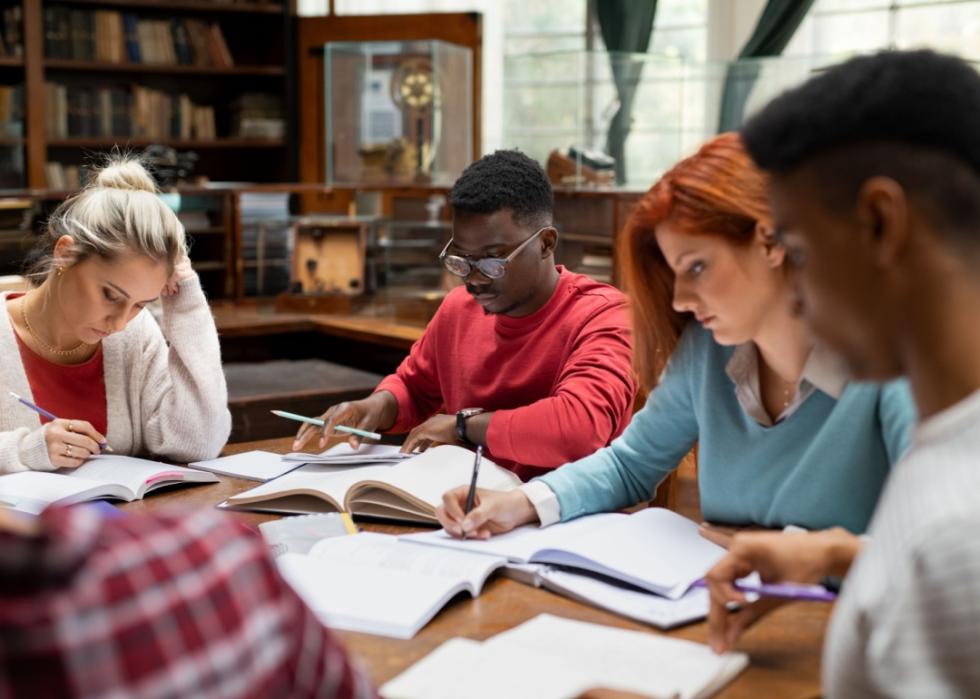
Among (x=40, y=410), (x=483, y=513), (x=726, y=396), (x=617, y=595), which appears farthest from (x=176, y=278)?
(x=617, y=595)

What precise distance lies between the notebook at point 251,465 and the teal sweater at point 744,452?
0.57 meters

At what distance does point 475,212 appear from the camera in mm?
2191

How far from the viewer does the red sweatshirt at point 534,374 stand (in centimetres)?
202

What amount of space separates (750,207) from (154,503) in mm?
1018

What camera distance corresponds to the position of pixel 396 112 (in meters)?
5.36

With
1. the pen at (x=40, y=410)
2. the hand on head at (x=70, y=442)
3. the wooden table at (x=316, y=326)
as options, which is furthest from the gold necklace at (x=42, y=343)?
the wooden table at (x=316, y=326)

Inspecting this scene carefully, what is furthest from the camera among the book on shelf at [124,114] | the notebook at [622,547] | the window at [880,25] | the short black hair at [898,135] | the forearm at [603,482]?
the book on shelf at [124,114]

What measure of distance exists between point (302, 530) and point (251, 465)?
51cm

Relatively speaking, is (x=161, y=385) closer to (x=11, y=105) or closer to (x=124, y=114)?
(x=11, y=105)

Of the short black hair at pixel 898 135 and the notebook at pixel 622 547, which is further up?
the short black hair at pixel 898 135

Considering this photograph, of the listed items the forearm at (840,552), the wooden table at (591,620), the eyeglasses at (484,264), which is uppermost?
the eyeglasses at (484,264)

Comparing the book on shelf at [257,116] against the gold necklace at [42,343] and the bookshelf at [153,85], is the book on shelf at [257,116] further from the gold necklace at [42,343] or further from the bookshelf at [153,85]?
the gold necklace at [42,343]

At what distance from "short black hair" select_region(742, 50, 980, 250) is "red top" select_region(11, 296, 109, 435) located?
1.68 m

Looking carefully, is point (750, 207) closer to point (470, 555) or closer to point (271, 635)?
point (470, 555)
